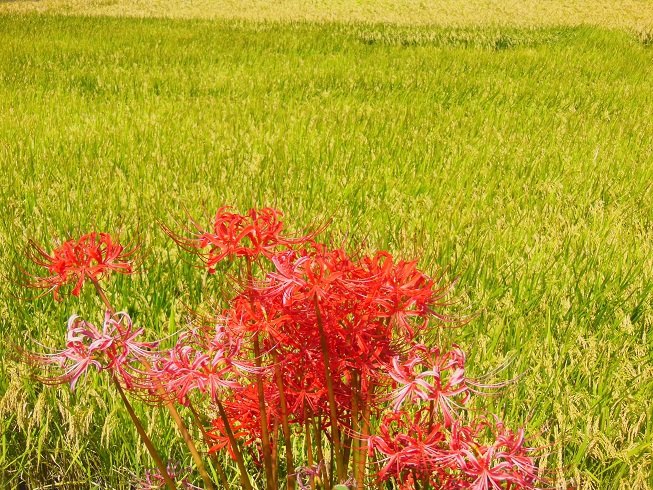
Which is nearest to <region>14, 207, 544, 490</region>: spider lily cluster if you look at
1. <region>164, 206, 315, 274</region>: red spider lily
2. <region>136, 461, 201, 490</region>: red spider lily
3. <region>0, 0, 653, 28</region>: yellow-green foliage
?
<region>164, 206, 315, 274</region>: red spider lily

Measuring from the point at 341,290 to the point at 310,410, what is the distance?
0.84ft

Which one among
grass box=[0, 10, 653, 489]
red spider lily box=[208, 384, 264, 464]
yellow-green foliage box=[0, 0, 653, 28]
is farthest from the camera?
yellow-green foliage box=[0, 0, 653, 28]

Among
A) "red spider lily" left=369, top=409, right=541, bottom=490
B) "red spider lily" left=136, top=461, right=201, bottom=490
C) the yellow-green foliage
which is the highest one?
"red spider lily" left=369, top=409, right=541, bottom=490

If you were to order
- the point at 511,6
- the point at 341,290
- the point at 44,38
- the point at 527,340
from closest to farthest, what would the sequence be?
the point at 341,290
the point at 527,340
the point at 44,38
the point at 511,6

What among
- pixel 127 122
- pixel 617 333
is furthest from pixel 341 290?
pixel 127 122

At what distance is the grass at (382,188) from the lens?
1.64 metres

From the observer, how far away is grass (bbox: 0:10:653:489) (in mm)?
1641

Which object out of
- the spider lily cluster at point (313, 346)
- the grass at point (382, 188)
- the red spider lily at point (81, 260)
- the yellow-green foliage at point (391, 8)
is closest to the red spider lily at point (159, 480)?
the grass at point (382, 188)

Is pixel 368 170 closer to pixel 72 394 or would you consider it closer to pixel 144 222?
pixel 144 222

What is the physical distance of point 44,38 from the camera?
844 centimetres

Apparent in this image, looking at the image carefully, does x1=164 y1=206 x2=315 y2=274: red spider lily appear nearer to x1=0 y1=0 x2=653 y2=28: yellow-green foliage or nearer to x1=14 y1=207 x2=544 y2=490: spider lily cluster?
x1=14 y1=207 x2=544 y2=490: spider lily cluster

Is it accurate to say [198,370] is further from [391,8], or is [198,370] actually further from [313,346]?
[391,8]

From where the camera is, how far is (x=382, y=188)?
11.2 ft

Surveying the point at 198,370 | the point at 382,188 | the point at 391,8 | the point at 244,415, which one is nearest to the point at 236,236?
the point at 198,370
